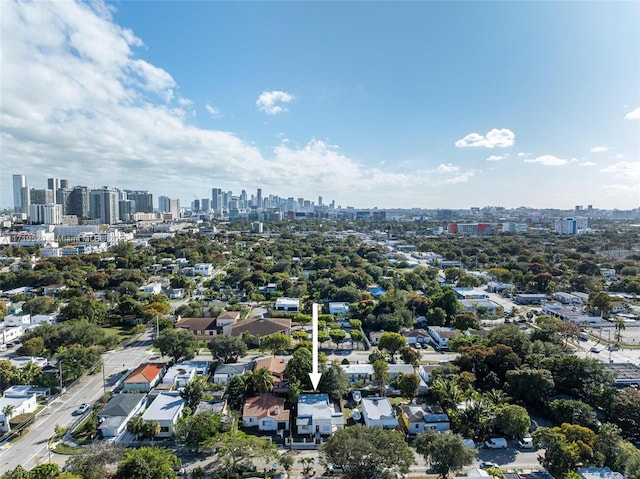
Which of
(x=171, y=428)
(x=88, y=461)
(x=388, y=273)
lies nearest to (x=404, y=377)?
→ (x=171, y=428)

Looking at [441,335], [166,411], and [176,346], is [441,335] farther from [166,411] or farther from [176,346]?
[166,411]

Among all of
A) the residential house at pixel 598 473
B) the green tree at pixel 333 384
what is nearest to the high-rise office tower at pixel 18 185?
the green tree at pixel 333 384

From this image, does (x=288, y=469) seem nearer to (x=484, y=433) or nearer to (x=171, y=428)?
(x=171, y=428)

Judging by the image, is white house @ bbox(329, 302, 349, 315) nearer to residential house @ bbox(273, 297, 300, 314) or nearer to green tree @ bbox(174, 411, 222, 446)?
residential house @ bbox(273, 297, 300, 314)

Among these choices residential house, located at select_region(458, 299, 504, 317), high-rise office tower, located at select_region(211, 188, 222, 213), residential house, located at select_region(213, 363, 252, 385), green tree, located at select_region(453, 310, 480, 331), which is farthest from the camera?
high-rise office tower, located at select_region(211, 188, 222, 213)

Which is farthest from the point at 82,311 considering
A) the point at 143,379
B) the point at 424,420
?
the point at 424,420

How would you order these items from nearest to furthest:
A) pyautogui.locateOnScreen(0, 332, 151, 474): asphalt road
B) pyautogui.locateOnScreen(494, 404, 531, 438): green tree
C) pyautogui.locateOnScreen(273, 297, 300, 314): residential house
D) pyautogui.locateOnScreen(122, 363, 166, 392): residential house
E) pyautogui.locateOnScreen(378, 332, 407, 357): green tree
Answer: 1. pyautogui.locateOnScreen(0, 332, 151, 474): asphalt road
2. pyautogui.locateOnScreen(494, 404, 531, 438): green tree
3. pyautogui.locateOnScreen(122, 363, 166, 392): residential house
4. pyautogui.locateOnScreen(378, 332, 407, 357): green tree
5. pyautogui.locateOnScreen(273, 297, 300, 314): residential house

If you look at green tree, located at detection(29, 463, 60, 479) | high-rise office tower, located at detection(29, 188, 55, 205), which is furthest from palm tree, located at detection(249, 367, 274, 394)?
high-rise office tower, located at detection(29, 188, 55, 205)

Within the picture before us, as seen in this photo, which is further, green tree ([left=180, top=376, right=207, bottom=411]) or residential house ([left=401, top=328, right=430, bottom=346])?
residential house ([left=401, top=328, right=430, bottom=346])
